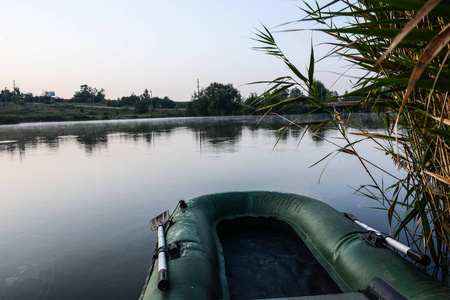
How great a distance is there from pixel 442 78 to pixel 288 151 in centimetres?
1080

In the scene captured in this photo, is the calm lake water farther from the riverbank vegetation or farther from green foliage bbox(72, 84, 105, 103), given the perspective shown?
green foliage bbox(72, 84, 105, 103)

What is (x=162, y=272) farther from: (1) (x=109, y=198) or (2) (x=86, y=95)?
(2) (x=86, y=95)

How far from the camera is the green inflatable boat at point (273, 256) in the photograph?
77.2 inches

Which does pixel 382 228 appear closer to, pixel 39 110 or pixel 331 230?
pixel 331 230

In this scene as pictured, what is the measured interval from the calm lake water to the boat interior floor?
103 cm

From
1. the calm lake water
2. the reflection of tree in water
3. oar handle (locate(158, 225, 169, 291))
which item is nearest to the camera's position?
oar handle (locate(158, 225, 169, 291))

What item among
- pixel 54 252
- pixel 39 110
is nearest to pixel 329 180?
pixel 54 252

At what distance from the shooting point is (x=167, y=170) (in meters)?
8.73

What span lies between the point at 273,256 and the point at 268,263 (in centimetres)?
16

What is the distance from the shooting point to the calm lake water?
10.9 ft

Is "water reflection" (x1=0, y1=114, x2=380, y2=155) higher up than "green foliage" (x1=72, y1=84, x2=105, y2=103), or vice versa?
"green foliage" (x1=72, y1=84, x2=105, y2=103)

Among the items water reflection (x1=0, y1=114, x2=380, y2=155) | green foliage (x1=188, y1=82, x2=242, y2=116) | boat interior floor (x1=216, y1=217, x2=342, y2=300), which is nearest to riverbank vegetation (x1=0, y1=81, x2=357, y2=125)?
green foliage (x1=188, y1=82, x2=242, y2=116)

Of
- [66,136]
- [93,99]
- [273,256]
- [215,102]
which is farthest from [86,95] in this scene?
[273,256]

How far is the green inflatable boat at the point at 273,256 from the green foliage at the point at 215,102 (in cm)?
5846
